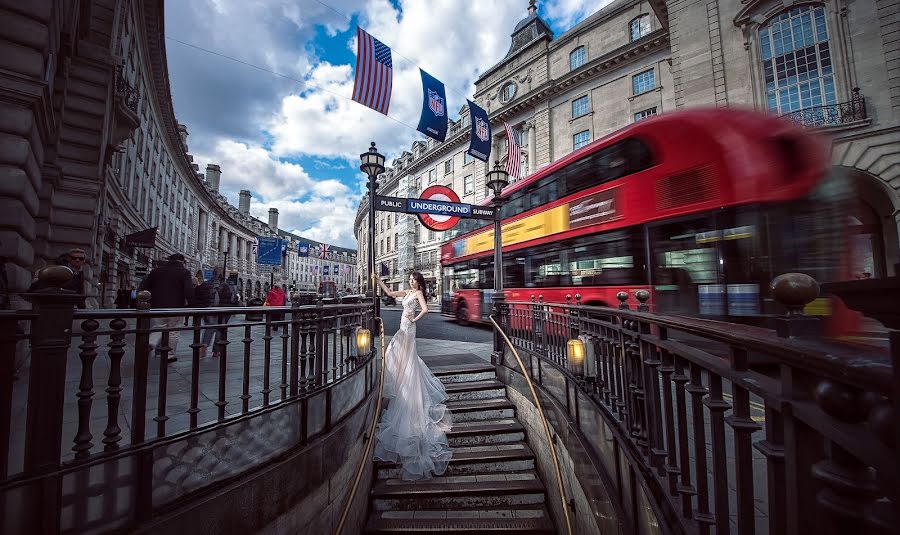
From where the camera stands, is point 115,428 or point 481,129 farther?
point 481,129

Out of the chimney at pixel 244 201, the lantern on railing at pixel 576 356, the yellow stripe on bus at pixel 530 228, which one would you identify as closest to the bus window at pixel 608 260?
→ the yellow stripe on bus at pixel 530 228

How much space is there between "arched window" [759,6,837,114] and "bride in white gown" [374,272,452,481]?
1934 centimetres

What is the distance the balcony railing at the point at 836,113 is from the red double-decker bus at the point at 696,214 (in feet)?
37.8

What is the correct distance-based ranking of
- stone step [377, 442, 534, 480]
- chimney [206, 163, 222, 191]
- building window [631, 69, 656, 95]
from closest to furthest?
stone step [377, 442, 534, 480] < building window [631, 69, 656, 95] < chimney [206, 163, 222, 191]

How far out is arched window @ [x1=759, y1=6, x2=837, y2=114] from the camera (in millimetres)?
14961

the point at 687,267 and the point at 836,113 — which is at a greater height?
the point at 836,113

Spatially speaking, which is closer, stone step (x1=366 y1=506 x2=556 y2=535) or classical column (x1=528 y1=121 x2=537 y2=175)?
stone step (x1=366 y1=506 x2=556 y2=535)

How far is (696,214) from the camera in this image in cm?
651

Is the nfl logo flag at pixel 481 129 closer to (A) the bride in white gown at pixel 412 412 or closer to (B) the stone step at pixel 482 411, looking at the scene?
(A) the bride in white gown at pixel 412 412

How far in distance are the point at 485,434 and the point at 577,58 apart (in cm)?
2868

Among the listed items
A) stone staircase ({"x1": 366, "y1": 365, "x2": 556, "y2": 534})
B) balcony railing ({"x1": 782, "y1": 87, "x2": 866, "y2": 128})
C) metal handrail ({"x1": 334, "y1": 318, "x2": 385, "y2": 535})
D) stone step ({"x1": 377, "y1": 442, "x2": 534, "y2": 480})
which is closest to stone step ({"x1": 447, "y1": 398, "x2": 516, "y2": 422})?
stone staircase ({"x1": 366, "y1": 365, "x2": 556, "y2": 534})

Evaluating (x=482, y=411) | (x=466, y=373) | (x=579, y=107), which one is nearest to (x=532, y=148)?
(x=579, y=107)

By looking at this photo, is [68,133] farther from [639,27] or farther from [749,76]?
[639,27]

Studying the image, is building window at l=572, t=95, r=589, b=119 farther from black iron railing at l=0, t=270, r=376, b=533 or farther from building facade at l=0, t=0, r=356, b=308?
black iron railing at l=0, t=270, r=376, b=533
